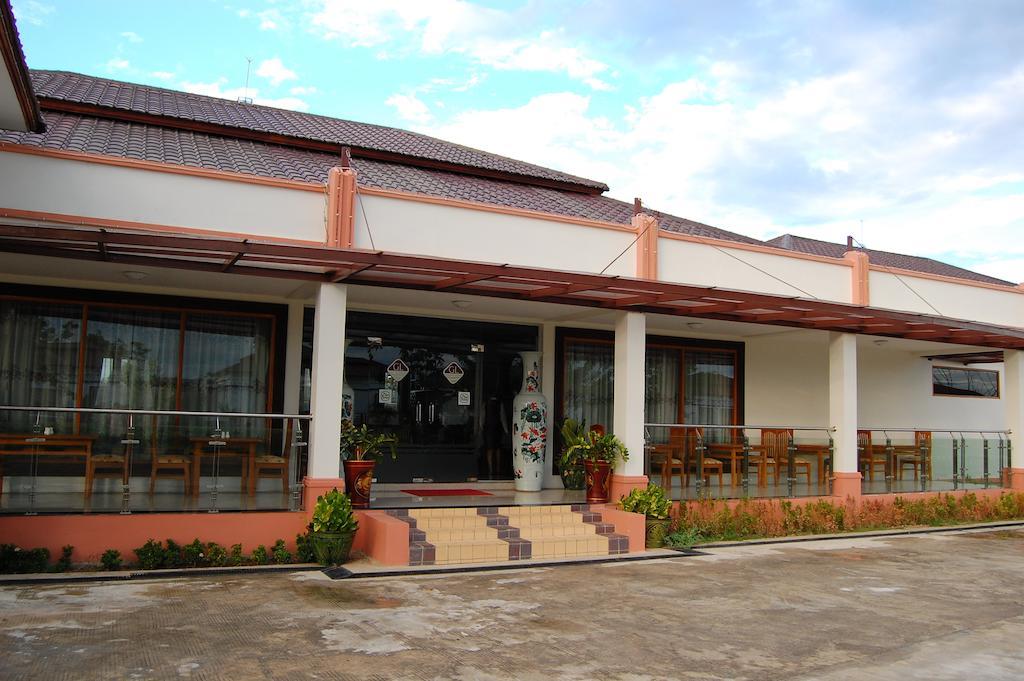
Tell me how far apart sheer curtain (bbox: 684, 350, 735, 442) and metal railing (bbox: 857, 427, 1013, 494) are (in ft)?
8.03

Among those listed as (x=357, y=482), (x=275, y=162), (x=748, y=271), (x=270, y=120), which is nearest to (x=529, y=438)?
(x=357, y=482)

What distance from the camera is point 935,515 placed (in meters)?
14.7

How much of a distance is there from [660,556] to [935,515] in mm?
6536

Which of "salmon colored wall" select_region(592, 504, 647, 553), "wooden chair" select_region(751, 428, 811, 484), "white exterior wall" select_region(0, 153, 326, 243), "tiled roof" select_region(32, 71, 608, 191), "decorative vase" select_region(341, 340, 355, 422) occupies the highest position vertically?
"tiled roof" select_region(32, 71, 608, 191)

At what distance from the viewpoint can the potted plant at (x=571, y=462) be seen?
1312 centimetres

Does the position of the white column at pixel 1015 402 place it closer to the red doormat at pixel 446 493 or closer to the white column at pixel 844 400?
the white column at pixel 844 400

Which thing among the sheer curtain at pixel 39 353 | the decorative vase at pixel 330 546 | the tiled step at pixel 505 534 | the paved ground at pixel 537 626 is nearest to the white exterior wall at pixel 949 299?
the paved ground at pixel 537 626

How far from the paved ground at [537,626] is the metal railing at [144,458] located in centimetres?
126

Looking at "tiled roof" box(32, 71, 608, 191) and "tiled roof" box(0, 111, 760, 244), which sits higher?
"tiled roof" box(32, 71, 608, 191)

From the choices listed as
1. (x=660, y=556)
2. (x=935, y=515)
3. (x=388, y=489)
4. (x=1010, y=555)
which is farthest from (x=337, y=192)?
(x=935, y=515)

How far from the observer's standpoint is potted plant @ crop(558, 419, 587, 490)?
13117mm

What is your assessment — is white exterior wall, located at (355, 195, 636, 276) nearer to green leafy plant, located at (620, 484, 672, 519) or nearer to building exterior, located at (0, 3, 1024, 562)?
building exterior, located at (0, 3, 1024, 562)

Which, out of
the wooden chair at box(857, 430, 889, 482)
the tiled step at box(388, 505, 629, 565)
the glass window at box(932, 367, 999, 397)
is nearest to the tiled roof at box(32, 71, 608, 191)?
the tiled step at box(388, 505, 629, 565)

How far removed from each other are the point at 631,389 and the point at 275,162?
5.86 metres
